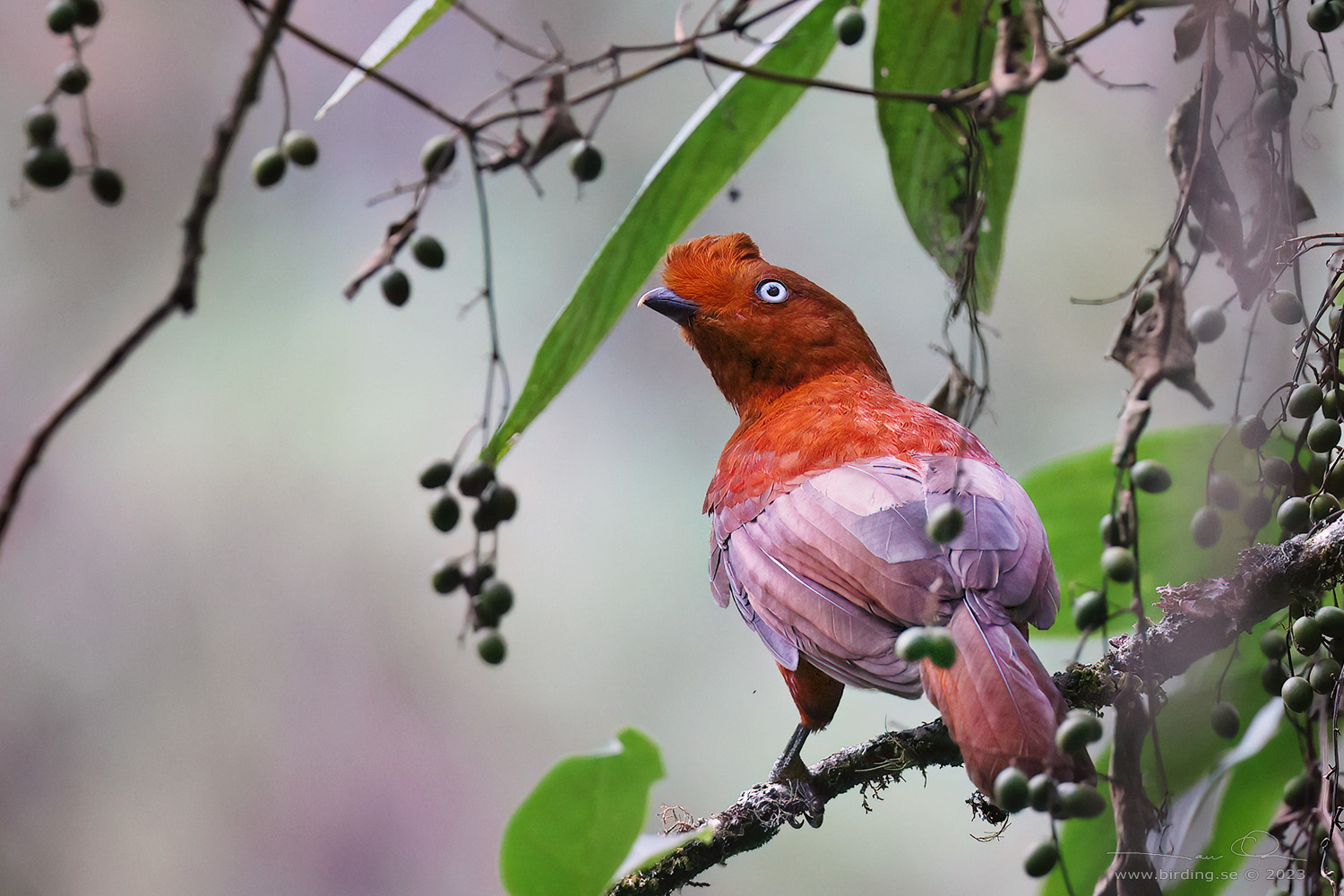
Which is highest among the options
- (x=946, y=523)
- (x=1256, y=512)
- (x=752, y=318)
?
(x=752, y=318)

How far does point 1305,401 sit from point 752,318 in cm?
96

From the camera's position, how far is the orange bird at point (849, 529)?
1.06 meters

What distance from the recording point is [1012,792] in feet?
2.86

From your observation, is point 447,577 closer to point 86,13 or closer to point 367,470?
point 86,13

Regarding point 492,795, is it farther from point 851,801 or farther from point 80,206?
point 80,206

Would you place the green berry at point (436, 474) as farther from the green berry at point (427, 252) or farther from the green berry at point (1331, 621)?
the green berry at point (1331, 621)

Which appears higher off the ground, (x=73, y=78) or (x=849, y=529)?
(x=73, y=78)

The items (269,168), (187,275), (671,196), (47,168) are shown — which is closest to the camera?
(187,275)

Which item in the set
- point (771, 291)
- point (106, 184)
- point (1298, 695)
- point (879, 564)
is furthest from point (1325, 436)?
point (106, 184)

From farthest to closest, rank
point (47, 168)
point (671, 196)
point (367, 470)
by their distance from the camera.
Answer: point (367, 470) < point (671, 196) < point (47, 168)

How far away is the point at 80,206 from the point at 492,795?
7.13 ft

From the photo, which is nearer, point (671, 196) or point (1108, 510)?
point (671, 196)

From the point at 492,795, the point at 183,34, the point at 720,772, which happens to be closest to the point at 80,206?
the point at 183,34

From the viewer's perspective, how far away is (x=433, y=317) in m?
3.43
